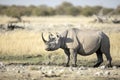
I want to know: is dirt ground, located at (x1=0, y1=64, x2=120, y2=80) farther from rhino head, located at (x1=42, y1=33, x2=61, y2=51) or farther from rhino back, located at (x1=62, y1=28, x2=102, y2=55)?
rhino back, located at (x1=62, y1=28, x2=102, y2=55)

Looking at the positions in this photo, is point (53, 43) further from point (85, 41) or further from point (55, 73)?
point (55, 73)

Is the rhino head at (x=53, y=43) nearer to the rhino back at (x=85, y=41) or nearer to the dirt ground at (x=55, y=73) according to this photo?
the rhino back at (x=85, y=41)

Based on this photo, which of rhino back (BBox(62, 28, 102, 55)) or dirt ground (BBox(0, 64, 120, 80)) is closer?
dirt ground (BBox(0, 64, 120, 80))

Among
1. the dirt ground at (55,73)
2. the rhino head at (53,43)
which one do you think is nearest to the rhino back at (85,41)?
the rhino head at (53,43)

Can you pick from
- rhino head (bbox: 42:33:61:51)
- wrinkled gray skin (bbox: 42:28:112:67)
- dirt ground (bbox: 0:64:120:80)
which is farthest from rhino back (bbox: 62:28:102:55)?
dirt ground (bbox: 0:64:120:80)

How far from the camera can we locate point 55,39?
1568 centimetres

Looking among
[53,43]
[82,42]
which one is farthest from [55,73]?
[82,42]

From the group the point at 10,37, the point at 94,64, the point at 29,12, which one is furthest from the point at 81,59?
the point at 29,12

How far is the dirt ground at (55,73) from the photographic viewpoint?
12891 mm

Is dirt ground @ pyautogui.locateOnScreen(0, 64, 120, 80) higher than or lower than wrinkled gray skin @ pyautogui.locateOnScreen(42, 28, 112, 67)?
lower

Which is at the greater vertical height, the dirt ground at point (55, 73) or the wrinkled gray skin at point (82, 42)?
the wrinkled gray skin at point (82, 42)

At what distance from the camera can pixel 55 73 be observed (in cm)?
1351

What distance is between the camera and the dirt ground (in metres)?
12.9

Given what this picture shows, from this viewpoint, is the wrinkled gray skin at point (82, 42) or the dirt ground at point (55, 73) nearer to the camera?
the dirt ground at point (55, 73)
